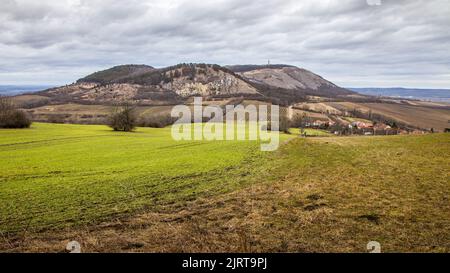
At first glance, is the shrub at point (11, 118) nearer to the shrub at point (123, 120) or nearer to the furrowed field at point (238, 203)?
the shrub at point (123, 120)

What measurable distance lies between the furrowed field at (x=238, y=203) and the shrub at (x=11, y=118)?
51411mm

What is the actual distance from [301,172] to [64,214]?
14382 mm

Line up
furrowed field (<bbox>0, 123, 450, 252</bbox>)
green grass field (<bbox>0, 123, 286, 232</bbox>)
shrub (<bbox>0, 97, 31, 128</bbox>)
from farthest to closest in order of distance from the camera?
shrub (<bbox>0, 97, 31, 128</bbox>) < green grass field (<bbox>0, 123, 286, 232</bbox>) < furrowed field (<bbox>0, 123, 450, 252</bbox>)

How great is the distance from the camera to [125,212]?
1467cm

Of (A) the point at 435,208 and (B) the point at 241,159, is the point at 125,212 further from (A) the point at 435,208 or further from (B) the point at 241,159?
(B) the point at 241,159

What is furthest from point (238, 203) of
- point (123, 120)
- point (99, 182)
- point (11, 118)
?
point (11, 118)

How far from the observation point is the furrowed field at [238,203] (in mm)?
10750

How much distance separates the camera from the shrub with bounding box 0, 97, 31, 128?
7088 centimetres

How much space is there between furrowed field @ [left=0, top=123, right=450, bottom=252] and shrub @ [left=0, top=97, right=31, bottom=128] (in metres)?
51.4

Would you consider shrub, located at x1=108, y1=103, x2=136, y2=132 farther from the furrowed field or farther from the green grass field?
the furrowed field

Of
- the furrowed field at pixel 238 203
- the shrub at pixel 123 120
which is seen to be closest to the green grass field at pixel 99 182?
the furrowed field at pixel 238 203

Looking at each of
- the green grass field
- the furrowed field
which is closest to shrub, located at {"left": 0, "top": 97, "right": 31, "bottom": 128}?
the green grass field

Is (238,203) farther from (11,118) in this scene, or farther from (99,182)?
(11,118)

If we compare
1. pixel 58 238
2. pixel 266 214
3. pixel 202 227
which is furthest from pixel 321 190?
pixel 58 238
